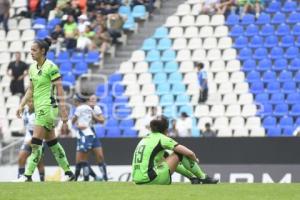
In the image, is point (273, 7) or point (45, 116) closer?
point (45, 116)

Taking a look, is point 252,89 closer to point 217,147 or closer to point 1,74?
point 217,147

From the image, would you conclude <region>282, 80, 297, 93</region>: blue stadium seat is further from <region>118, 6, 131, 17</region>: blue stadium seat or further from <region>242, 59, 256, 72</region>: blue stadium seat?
<region>118, 6, 131, 17</region>: blue stadium seat

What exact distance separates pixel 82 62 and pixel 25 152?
31.7 ft

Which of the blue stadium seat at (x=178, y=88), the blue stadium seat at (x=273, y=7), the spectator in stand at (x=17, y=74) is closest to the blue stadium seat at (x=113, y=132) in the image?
the blue stadium seat at (x=178, y=88)

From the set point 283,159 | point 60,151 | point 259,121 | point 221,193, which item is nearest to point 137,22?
point 259,121

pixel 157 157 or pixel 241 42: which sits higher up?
pixel 241 42

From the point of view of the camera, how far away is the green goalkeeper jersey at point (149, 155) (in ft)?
47.6

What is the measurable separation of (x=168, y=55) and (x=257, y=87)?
364 centimetres

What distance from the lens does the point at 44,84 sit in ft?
51.6

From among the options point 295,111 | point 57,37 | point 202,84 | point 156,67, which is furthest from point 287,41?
point 57,37

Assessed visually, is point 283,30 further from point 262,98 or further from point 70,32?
point 70,32

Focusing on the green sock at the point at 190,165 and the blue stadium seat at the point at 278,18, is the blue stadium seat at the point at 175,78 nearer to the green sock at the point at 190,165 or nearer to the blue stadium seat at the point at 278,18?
the blue stadium seat at the point at 278,18

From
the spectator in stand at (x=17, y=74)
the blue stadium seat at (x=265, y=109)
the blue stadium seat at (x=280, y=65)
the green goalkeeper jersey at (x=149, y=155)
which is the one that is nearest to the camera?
the green goalkeeper jersey at (x=149, y=155)

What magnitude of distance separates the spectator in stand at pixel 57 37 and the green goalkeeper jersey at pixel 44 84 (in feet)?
45.1
